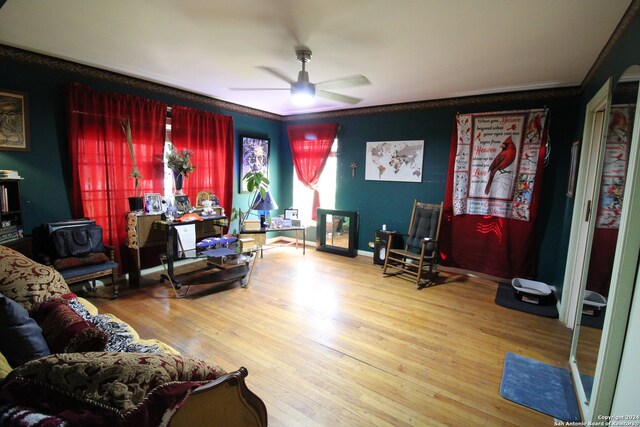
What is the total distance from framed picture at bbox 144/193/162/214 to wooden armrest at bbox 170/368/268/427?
3.23 m

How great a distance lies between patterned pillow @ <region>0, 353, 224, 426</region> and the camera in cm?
A: 82

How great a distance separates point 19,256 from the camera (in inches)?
75.1

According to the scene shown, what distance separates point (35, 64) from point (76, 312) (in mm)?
2867

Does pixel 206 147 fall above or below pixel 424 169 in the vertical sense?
above

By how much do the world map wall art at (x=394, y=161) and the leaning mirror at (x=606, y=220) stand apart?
2628 mm

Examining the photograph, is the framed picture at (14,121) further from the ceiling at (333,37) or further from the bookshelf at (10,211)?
the ceiling at (333,37)

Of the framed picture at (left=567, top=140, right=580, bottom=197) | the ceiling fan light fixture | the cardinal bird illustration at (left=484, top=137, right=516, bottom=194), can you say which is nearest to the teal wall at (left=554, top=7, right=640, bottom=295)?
the framed picture at (left=567, top=140, right=580, bottom=197)

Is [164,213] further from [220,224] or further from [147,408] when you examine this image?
[147,408]

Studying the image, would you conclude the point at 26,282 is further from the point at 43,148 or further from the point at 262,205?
the point at 262,205

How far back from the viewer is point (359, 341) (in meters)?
2.57

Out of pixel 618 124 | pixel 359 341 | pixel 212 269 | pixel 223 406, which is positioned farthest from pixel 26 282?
pixel 618 124

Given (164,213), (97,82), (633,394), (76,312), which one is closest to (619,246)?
(633,394)

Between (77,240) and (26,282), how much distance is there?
162cm

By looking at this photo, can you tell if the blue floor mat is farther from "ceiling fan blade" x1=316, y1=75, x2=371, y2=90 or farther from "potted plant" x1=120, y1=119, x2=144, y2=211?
"potted plant" x1=120, y1=119, x2=144, y2=211
